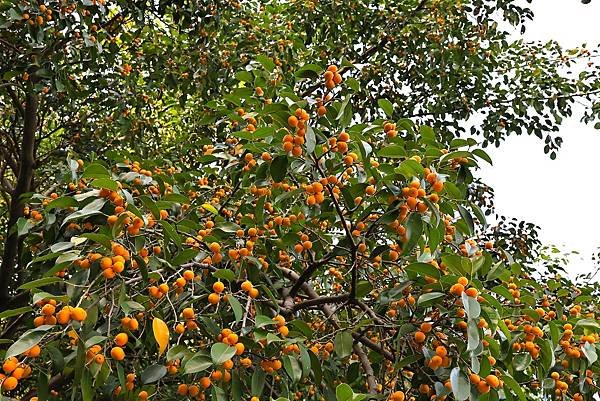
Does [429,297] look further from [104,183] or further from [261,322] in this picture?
[104,183]

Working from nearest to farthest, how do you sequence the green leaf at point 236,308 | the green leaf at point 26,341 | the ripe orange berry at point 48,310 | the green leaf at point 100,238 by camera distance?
the green leaf at point 26,341 < the ripe orange berry at point 48,310 < the green leaf at point 100,238 < the green leaf at point 236,308

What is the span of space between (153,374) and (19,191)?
2392 mm

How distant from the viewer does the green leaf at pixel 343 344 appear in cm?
178

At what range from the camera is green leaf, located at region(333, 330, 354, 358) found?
178 cm

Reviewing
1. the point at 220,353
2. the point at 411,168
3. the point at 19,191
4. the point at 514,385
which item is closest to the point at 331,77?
the point at 411,168

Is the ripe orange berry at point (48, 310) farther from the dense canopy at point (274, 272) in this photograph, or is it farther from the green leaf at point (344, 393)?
the green leaf at point (344, 393)

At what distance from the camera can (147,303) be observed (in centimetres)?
167

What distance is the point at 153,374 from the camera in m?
1.57

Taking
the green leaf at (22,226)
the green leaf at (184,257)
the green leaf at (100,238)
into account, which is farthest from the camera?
the green leaf at (22,226)

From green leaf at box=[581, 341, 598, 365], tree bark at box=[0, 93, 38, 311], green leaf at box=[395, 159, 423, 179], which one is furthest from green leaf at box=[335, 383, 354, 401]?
tree bark at box=[0, 93, 38, 311]

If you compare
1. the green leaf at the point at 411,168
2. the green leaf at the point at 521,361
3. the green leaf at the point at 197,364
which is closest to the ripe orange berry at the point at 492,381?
the green leaf at the point at 521,361

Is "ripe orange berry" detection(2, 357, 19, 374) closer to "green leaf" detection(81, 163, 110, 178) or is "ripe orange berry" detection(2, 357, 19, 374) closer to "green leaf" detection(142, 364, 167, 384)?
"green leaf" detection(142, 364, 167, 384)

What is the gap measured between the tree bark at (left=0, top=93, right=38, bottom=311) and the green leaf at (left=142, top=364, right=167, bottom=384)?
1783 mm

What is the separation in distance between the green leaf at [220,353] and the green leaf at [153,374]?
0.62ft
